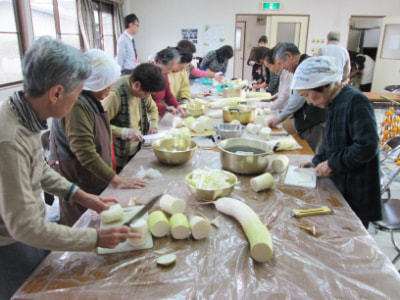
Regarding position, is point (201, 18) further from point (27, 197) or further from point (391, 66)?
point (27, 197)

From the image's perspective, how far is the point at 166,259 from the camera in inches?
40.7

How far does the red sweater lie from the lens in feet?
11.2

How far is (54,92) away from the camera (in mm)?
931

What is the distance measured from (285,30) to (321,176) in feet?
27.7

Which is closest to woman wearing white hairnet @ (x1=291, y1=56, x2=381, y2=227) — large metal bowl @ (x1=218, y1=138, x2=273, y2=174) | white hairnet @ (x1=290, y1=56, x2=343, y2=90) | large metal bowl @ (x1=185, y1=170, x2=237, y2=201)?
white hairnet @ (x1=290, y1=56, x2=343, y2=90)

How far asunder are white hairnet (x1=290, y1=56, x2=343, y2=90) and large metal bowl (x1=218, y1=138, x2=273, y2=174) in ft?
1.44

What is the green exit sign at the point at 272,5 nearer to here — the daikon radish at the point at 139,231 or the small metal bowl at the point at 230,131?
the small metal bowl at the point at 230,131

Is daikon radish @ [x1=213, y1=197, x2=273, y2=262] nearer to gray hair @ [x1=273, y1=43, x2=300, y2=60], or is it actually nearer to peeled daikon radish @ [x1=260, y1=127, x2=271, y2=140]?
peeled daikon radish @ [x1=260, y1=127, x2=271, y2=140]

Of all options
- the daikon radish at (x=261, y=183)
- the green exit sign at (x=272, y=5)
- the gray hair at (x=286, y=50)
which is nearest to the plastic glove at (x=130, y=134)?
the daikon radish at (x=261, y=183)

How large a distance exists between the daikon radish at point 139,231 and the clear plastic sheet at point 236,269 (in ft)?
0.12

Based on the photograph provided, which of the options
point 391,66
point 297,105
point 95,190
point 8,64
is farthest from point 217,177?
point 391,66

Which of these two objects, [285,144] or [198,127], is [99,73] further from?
[285,144]

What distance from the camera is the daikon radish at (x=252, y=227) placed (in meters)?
1.04

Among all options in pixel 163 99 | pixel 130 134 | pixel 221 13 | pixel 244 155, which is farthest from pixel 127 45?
pixel 244 155
